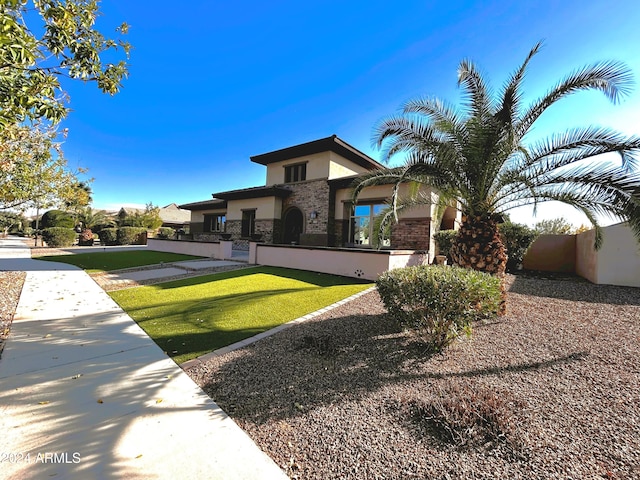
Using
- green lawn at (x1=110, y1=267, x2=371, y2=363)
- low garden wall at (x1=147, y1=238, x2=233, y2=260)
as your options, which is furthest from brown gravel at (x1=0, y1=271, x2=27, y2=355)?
low garden wall at (x1=147, y1=238, x2=233, y2=260)

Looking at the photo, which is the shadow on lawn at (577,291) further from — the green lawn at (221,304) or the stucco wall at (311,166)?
the stucco wall at (311,166)

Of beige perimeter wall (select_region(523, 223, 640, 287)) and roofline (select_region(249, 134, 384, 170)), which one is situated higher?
roofline (select_region(249, 134, 384, 170))

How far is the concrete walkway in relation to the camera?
2.16m

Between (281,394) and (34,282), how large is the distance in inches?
437

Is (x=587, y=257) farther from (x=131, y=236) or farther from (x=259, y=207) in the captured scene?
(x=131, y=236)

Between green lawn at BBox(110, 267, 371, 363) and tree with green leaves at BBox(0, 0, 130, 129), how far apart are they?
4.07m

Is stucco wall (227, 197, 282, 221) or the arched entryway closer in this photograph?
the arched entryway

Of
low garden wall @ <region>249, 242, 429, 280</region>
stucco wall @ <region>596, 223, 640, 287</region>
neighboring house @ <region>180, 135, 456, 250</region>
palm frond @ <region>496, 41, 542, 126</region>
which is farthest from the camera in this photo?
neighboring house @ <region>180, 135, 456, 250</region>

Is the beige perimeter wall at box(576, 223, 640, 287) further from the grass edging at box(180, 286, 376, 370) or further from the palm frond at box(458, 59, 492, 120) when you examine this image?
the grass edging at box(180, 286, 376, 370)

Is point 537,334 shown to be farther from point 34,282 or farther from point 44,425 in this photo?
point 34,282

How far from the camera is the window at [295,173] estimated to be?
1877 cm

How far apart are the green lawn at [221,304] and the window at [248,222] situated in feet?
33.4

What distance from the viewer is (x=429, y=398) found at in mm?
3180

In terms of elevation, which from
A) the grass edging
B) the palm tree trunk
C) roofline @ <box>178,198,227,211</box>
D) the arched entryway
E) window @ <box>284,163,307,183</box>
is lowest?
the grass edging
